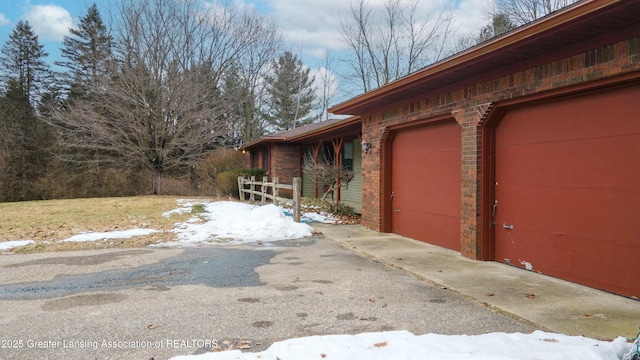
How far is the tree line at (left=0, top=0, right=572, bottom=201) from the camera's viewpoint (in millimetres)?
21844

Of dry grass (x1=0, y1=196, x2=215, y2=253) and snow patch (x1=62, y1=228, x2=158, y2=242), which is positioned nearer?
dry grass (x1=0, y1=196, x2=215, y2=253)

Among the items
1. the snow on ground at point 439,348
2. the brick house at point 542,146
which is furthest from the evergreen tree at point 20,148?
the snow on ground at point 439,348

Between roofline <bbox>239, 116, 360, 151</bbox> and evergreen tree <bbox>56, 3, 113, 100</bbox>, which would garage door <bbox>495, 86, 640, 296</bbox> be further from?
evergreen tree <bbox>56, 3, 113, 100</bbox>

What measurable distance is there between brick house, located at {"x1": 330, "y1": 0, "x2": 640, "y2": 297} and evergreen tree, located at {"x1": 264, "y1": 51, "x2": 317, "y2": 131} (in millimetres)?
30394

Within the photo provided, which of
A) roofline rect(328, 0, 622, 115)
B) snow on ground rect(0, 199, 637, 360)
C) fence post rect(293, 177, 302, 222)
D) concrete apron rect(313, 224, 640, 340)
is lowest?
concrete apron rect(313, 224, 640, 340)

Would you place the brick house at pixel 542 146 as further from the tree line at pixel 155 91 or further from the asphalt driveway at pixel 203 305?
the tree line at pixel 155 91

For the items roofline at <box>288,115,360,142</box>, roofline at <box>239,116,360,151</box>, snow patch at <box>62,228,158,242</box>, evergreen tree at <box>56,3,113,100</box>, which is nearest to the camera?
snow patch at <box>62,228,158,242</box>

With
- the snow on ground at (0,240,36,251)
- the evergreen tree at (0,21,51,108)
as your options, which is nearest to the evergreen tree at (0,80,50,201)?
the evergreen tree at (0,21,51,108)

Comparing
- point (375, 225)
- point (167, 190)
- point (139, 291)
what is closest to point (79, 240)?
point (139, 291)

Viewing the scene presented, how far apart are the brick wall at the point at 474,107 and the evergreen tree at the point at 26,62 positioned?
31.5 metres

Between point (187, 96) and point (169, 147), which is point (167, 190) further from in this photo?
point (187, 96)

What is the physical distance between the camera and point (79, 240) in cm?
902

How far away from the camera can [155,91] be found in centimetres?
2175

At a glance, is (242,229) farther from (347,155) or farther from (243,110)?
(243,110)
